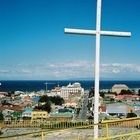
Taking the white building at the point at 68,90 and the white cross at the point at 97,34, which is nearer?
the white cross at the point at 97,34

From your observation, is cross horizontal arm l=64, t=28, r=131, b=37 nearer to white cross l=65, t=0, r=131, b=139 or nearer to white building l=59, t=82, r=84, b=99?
white cross l=65, t=0, r=131, b=139

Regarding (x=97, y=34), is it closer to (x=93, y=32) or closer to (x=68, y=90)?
(x=93, y=32)

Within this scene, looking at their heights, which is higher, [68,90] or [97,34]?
[68,90]

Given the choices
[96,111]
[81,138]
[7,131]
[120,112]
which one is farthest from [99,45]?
[120,112]

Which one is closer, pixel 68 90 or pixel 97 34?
pixel 97 34

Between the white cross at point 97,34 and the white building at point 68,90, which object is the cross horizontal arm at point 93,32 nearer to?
the white cross at point 97,34

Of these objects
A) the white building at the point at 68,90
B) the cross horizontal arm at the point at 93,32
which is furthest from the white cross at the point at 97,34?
the white building at the point at 68,90

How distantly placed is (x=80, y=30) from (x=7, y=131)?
200 inches

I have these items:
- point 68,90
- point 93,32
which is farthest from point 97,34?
point 68,90

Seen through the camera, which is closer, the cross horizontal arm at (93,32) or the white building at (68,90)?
the cross horizontal arm at (93,32)

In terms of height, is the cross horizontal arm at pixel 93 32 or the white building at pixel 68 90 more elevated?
the white building at pixel 68 90

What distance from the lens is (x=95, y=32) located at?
14.3ft

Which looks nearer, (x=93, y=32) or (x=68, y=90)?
(x=93, y=32)

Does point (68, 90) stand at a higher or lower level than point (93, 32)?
higher
